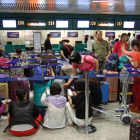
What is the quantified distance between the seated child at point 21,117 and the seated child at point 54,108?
298 millimetres

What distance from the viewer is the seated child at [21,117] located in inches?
136

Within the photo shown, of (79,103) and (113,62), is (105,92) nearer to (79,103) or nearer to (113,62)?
(113,62)

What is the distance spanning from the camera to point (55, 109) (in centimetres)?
381

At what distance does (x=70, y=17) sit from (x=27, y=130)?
11461 mm

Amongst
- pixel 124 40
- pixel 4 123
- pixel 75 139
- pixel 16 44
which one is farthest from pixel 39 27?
pixel 75 139

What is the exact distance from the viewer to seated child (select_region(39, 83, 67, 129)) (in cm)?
379

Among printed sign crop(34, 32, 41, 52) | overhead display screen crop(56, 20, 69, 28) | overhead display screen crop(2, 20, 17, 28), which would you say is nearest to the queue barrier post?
printed sign crop(34, 32, 41, 52)

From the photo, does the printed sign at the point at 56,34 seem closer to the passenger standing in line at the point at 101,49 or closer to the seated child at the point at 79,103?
the passenger standing in line at the point at 101,49

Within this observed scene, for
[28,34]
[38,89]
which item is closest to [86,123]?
[38,89]

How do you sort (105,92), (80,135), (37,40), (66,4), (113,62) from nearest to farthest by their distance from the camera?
(80,135), (105,92), (113,62), (66,4), (37,40)

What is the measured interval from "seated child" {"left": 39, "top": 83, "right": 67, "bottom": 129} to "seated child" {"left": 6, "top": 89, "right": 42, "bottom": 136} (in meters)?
0.30

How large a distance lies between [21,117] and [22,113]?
71 mm

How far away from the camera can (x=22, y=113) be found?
3.47m

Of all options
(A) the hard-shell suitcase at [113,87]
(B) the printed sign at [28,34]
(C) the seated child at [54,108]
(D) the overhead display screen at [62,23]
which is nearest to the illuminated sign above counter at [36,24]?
(B) the printed sign at [28,34]
